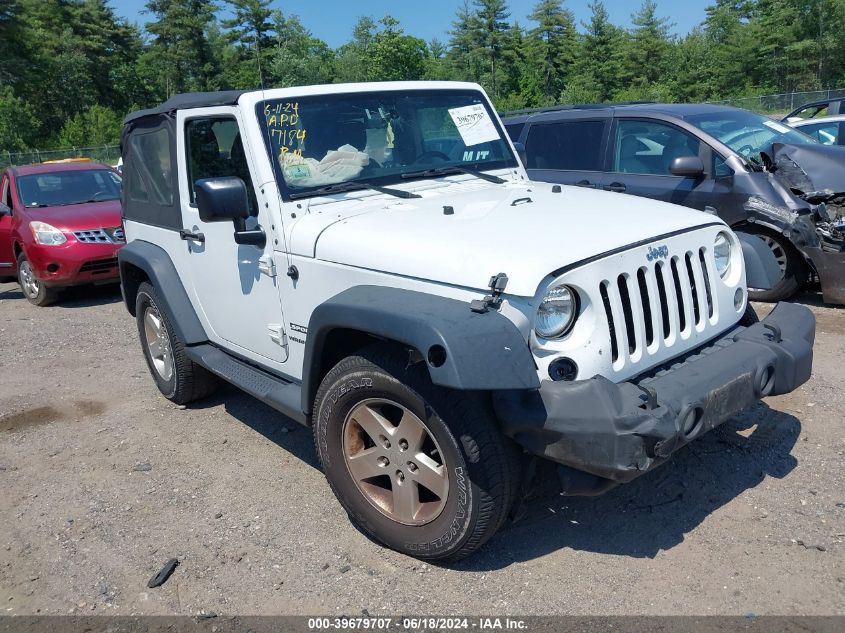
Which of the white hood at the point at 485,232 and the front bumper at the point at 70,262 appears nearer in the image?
Answer: the white hood at the point at 485,232

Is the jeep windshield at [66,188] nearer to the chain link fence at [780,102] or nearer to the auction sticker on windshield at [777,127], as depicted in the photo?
the auction sticker on windshield at [777,127]

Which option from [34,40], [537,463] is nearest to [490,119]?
[537,463]

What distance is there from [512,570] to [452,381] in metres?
1.14

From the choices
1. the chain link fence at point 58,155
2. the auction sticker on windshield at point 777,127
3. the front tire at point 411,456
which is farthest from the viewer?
the chain link fence at point 58,155

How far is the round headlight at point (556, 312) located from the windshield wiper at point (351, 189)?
129 centimetres

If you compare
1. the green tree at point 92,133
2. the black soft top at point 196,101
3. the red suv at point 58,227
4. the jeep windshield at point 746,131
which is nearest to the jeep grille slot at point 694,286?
the black soft top at point 196,101

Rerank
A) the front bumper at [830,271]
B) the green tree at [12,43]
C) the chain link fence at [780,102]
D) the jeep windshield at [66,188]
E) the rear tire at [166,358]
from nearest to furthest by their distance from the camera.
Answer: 1. the rear tire at [166,358]
2. the front bumper at [830,271]
3. the jeep windshield at [66,188]
4. the chain link fence at [780,102]
5. the green tree at [12,43]

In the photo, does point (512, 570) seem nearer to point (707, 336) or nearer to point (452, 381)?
point (452, 381)

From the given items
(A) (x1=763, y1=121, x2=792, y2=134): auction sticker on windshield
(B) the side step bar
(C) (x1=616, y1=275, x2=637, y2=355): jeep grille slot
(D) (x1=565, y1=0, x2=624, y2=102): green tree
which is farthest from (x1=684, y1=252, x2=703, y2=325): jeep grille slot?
(D) (x1=565, y1=0, x2=624, y2=102): green tree

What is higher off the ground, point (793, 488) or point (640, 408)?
point (640, 408)

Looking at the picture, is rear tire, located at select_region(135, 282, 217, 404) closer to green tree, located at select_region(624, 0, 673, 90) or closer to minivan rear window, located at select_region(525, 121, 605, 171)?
minivan rear window, located at select_region(525, 121, 605, 171)

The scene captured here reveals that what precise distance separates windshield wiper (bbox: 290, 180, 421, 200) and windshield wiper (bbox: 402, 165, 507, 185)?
0.77ft

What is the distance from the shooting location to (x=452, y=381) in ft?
8.36

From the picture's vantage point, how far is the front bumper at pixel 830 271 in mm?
6137
